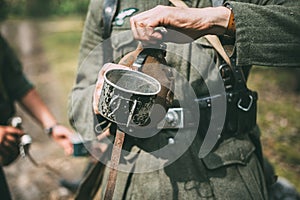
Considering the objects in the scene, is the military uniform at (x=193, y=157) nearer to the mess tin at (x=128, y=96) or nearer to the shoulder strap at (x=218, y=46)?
the shoulder strap at (x=218, y=46)

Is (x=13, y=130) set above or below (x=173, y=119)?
below

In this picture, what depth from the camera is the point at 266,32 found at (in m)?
1.69

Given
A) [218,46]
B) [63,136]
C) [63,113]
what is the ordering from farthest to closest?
[63,113], [63,136], [218,46]

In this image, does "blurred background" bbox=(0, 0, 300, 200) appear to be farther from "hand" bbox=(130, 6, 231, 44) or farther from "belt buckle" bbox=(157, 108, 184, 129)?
"hand" bbox=(130, 6, 231, 44)

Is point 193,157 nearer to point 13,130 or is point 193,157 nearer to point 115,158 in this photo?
point 115,158

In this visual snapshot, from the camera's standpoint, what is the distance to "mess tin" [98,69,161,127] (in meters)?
1.50

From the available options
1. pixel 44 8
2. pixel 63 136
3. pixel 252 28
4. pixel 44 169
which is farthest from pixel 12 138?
pixel 44 8

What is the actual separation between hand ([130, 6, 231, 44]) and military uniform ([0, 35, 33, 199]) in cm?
156

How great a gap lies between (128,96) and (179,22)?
34cm

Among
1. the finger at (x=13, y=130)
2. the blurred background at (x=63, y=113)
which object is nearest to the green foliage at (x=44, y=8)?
the blurred background at (x=63, y=113)

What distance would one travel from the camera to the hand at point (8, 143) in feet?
8.36

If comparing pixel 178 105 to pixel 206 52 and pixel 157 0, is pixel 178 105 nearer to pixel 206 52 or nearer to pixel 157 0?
pixel 206 52

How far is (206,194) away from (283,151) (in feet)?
11.9

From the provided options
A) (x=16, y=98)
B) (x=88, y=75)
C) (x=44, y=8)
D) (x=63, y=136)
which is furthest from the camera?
(x=44, y=8)
